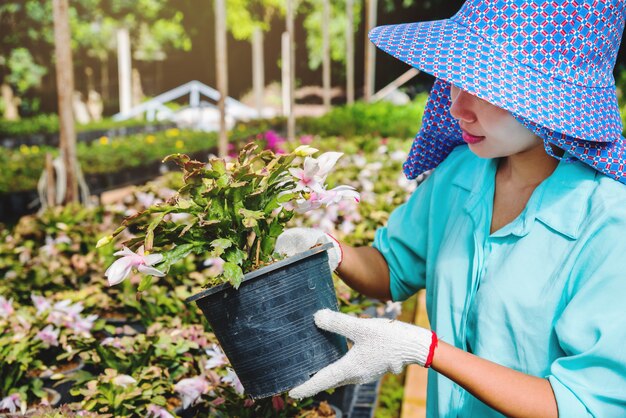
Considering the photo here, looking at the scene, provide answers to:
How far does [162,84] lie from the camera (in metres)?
31.8

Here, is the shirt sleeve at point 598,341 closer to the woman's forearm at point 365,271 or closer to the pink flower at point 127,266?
the woman's forearm at point 365,271

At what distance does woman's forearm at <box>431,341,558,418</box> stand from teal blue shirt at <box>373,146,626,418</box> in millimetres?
29

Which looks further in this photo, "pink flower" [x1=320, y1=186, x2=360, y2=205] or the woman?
"pink flower" [x1=320, y1=186, x2=360, y2=205]

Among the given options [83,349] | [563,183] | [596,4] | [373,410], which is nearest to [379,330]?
[563,183]

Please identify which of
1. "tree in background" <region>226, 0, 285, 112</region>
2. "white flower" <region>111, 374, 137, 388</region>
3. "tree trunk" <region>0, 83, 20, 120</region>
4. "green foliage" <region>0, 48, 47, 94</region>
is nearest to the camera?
"white flower" <region>111, 374, 137, 388</region>

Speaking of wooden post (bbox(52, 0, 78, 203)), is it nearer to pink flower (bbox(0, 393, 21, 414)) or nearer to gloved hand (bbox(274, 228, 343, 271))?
pink flower (bbox(0, 393, 21, 414))

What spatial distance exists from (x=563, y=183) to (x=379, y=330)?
0.44 metres

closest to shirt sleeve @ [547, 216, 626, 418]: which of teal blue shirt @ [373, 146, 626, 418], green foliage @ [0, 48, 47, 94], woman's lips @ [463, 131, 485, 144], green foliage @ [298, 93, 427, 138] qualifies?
teal blue shirt @ [373, 146, 626, 418]

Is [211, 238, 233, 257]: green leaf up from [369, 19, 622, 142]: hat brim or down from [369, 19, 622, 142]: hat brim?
down

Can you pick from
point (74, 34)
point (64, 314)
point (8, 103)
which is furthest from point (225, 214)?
point (74, 34)

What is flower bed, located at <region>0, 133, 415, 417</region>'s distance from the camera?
6.31ft

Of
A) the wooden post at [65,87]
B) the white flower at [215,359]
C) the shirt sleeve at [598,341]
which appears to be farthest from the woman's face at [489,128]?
the wooden post at [65,87]

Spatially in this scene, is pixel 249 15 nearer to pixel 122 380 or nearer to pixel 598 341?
pixel 122 380

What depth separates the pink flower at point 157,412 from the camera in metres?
1.84
